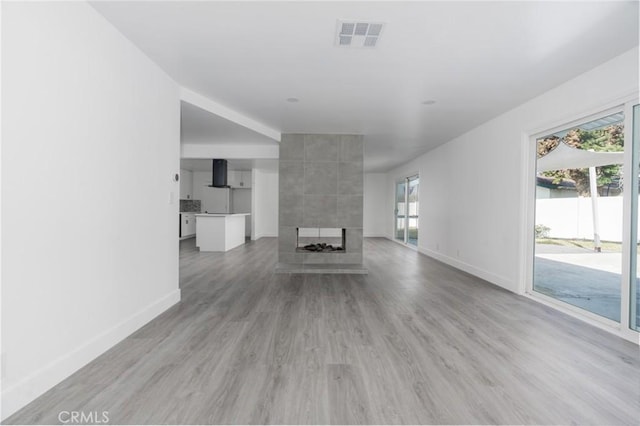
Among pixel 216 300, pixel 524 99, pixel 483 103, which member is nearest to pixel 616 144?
pixel 524 99

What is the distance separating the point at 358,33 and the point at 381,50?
358 millimetres

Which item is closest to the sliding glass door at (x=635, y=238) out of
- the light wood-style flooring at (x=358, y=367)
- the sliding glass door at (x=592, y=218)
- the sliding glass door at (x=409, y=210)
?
the sliding glass door at (x=592, y=218)

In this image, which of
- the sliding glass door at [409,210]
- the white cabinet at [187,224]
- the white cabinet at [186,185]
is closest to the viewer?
the sliding glass door at [409,210]

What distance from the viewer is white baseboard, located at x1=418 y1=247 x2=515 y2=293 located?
172 inches

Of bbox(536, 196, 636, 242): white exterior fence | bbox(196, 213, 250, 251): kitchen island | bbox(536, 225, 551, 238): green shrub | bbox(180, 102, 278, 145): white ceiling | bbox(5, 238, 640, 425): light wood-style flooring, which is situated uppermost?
bbox(180, 102, 278, 145): white ceiling

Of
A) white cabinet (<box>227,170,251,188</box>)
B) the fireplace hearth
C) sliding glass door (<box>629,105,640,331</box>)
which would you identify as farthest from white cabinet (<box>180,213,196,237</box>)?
sliding glass door (<box>629,105,640,331</box>)

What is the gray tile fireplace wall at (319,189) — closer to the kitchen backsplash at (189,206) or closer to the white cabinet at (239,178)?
the kitchen backsplash at (189,206)

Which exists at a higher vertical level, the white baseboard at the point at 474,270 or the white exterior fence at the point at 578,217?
the white exterior fence at the point at 578,217

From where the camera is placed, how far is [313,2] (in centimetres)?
208

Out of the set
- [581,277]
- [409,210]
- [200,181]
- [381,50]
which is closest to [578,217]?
[581,277]

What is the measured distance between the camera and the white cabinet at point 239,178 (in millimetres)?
11039

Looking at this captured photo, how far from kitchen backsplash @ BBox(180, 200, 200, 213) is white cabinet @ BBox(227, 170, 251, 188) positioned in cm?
130

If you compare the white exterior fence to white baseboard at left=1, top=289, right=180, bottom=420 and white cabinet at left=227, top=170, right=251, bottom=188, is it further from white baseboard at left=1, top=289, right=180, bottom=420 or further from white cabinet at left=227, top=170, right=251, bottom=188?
white cabinet at left=227, top=170, right=251, bottom=188

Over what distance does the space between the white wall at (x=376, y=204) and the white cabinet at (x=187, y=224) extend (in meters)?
6.15
